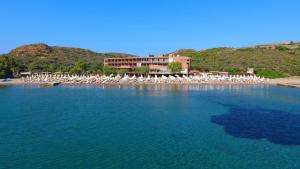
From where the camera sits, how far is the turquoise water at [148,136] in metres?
15.7

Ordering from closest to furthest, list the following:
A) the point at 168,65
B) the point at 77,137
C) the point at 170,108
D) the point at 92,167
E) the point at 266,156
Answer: the point at 92,167 < the point at 266,156 < the point at 77,137 < the point at 170,108 < the point at 168,65

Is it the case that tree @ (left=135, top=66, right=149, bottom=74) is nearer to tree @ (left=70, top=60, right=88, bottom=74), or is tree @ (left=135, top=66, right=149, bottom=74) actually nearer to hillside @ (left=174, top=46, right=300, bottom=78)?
tree @ (left=70, top=60, right=88, bottom=74)

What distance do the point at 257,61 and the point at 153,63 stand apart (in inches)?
1473

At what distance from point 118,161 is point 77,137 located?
5238 millimetres

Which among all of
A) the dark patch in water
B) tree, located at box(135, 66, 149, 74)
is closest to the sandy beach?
tree, located at box(135, 66, 149, 74)

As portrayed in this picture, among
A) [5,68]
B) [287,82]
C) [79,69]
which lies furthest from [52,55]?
[287,82]

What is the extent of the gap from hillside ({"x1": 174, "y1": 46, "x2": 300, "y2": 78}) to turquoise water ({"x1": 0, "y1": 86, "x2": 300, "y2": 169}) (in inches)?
2139

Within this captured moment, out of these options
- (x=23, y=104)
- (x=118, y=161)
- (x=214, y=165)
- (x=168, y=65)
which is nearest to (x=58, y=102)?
(x=23, y=104)

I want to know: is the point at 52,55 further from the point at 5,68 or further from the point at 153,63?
the point at 5,68

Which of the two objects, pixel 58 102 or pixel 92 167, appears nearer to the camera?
pixel 92 167

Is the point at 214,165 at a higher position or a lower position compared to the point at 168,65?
lower

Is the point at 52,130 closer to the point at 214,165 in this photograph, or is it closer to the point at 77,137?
the point at 77,137

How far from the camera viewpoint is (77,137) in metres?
20.0

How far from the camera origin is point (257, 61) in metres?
102
